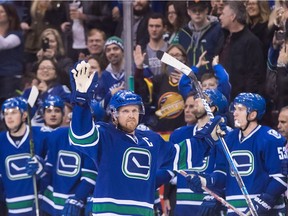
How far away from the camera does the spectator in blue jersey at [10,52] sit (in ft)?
33.6

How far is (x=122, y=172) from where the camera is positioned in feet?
24.7

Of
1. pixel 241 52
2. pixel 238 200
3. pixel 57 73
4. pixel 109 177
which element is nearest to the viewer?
pixel 109 177

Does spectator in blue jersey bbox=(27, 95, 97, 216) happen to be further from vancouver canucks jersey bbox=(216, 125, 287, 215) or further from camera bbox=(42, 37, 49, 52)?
vancouver canucks jersey bbox=(216, 125, 287, 215)

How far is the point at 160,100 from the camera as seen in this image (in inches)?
376

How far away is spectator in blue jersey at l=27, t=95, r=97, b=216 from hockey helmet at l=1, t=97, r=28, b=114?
0.78ft

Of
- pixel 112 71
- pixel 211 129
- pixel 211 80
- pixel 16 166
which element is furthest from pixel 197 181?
pixel 112 71

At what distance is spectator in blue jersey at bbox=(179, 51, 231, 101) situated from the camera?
29.2 ft

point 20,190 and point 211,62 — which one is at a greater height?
point 211,62

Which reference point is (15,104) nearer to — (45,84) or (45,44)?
(45,84)

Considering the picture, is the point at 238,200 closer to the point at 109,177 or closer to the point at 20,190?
the point at 109,177

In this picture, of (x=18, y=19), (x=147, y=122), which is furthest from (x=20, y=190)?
(x=18, y=19)

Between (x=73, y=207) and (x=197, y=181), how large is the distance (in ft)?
4.06

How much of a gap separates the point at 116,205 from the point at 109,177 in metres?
0.19

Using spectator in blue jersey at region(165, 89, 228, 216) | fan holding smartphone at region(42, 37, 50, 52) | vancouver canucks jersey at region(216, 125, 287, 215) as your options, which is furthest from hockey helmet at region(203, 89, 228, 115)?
fan holding smartphone at region(42, 37, 50, 52)
